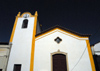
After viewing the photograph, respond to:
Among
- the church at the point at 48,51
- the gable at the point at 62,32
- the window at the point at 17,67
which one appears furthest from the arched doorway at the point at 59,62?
the window at the point at 17,67

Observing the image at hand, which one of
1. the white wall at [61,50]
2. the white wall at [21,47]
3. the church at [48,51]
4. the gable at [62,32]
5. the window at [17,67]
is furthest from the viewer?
the gable at [62,32]

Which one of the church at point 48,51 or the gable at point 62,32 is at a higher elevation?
the gable at point 62,32

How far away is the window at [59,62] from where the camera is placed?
303 inches

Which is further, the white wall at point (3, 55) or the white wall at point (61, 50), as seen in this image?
the white wall at point (3, 55)

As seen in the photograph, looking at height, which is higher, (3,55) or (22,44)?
(22,44)

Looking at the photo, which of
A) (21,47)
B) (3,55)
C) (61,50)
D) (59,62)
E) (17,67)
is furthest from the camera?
(21,47)

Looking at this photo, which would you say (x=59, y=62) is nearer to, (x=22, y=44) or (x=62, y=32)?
(x=62, y=32)

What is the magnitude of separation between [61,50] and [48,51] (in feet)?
4.68

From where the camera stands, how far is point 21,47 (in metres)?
8.78

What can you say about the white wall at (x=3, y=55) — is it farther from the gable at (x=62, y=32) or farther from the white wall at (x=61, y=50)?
the gable at (x=62, y=32)

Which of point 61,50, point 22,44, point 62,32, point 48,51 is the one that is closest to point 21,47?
point 22,44

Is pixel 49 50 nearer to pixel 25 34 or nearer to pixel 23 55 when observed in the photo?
pixel 23 55

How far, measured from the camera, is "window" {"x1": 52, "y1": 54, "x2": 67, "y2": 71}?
770 cm

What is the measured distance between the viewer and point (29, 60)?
804 centimetres
